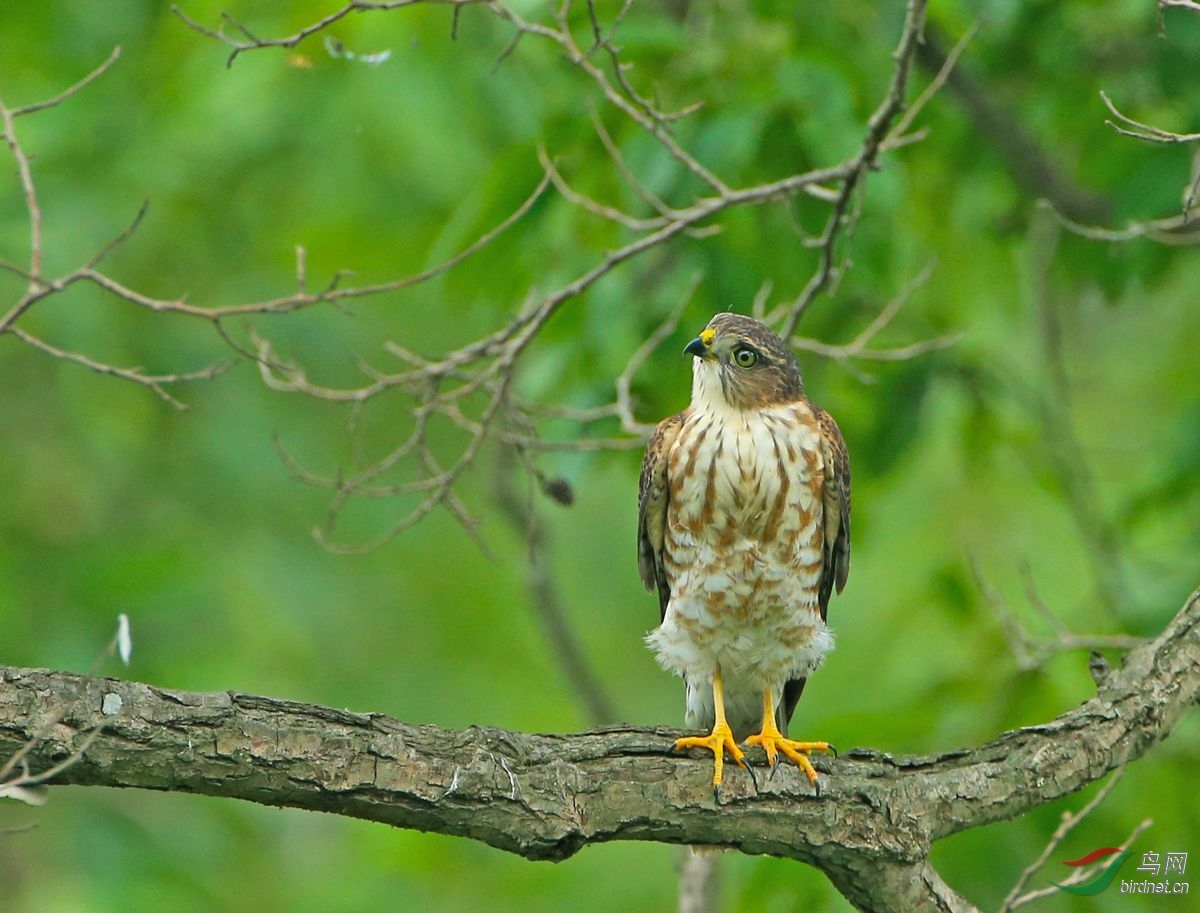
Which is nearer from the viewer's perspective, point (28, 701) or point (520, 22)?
→ point (28, 701)

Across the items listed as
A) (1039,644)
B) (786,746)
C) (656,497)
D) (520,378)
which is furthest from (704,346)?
(520,378)

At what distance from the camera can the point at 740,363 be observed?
4.46 m

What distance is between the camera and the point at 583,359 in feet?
18.2

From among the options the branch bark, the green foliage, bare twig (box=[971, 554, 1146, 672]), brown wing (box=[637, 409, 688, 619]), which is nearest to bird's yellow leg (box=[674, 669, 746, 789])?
the branch bark

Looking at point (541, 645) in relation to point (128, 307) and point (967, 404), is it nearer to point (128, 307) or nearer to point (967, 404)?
point (128, 307)

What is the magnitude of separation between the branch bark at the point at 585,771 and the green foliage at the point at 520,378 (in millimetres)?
1491

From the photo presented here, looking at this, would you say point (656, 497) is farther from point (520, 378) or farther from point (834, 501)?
point (520, 378)

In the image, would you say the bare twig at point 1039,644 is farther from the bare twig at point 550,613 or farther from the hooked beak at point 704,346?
the bare twig at point 550,613

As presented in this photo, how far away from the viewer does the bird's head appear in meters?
4.44

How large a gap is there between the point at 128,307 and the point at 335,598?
2.20 m

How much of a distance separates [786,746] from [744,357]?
1.16 meters

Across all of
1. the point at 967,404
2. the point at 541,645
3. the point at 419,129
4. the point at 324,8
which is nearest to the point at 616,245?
the point at 419,129

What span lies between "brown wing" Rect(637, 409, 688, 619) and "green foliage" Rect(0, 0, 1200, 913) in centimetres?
Result: 48

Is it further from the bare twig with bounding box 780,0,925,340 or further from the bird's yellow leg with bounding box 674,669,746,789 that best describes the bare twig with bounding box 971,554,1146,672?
the bird's yellow leg with bounding box 674,669,746,789
